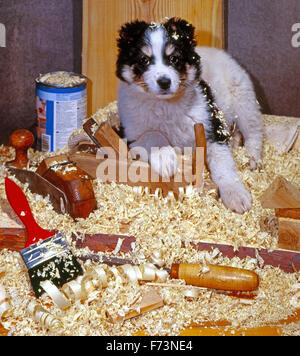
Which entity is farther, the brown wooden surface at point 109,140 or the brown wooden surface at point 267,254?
the brown wooden surface at point 109,140

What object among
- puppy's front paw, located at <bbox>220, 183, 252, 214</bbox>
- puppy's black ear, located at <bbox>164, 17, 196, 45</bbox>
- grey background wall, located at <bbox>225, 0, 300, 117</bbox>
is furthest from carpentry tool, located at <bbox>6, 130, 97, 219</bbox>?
grey background wall, located at <bbox>225, 0, 300, 117</bbox>


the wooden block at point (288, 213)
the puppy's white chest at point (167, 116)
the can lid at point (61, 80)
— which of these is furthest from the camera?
the can lid at point (61, 80)

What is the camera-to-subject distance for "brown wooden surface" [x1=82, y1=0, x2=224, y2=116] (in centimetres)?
271

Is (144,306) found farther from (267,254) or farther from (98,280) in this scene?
(267,254)

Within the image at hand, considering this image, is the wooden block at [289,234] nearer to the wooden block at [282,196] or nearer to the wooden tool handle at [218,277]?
the wooden block at [282,196]

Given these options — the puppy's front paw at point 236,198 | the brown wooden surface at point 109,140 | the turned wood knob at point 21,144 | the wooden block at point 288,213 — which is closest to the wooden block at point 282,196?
the wooden block at point 288,213

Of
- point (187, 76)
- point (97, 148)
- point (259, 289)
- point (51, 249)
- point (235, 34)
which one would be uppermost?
point (235, 34)

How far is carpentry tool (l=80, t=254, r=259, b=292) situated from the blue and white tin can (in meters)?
1.27

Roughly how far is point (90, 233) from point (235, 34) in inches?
61.6

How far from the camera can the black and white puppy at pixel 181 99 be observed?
2082 mm

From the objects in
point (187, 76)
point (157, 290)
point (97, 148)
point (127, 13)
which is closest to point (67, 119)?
point (97, 148)

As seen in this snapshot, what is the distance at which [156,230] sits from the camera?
1972 millimetres

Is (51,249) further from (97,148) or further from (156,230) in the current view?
(97,148)

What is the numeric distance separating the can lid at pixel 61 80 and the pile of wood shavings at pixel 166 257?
0.65 m
